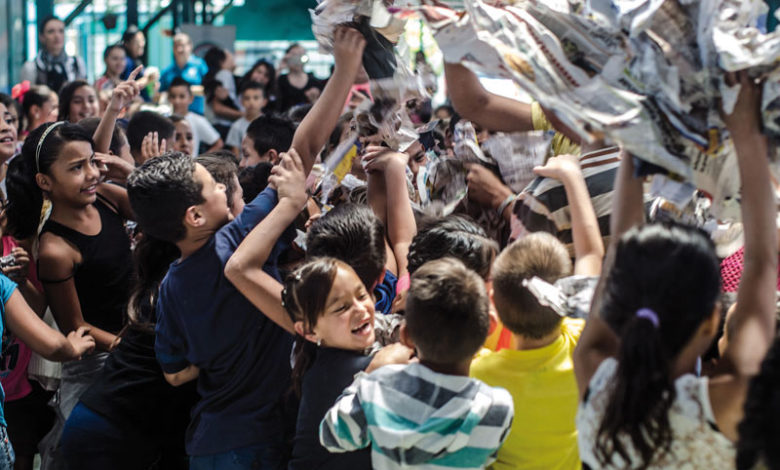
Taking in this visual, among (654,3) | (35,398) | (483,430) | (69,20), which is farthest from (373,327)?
(69,20)

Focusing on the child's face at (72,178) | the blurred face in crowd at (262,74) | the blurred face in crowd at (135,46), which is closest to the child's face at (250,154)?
the child's face at (72,178)

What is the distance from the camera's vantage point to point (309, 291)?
2.16 metres

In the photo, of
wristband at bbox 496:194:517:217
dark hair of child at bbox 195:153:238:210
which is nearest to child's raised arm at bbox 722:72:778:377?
wristband at bbox 496:194:517:217

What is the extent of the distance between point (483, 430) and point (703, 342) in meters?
0.47

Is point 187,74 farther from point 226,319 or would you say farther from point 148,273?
point 226,319

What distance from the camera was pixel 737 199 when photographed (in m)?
1.66

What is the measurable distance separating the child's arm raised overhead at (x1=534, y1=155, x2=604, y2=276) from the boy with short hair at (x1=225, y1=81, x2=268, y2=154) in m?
5.16

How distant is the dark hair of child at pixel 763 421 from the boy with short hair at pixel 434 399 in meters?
0.55

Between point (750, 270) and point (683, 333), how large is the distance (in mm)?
160

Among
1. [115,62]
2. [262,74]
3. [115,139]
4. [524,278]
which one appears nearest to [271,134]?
[115,139]

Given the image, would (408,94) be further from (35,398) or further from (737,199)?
(35,398)

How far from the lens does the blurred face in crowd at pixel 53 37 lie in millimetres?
7820

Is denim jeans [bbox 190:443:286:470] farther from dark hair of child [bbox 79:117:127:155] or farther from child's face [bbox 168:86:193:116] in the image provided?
child's face [bbox 168:86:193:116]

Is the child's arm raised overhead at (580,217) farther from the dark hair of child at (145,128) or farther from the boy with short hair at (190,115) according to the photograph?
the boy with short hair at (190,115)
